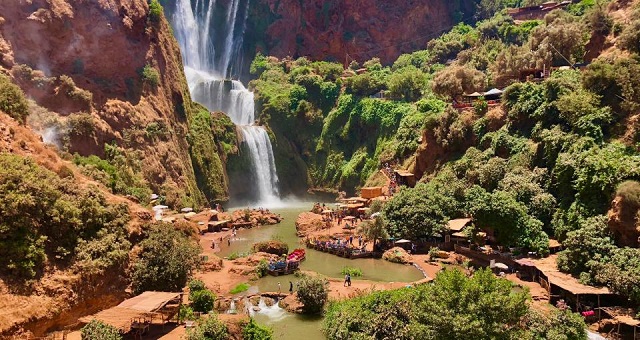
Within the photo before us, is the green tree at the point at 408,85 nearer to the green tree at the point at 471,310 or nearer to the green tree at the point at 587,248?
the green tree at the point at 587,248

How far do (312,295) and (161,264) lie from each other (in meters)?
7.03

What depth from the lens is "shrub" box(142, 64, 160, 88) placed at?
47.2m

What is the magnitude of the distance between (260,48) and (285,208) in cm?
3800

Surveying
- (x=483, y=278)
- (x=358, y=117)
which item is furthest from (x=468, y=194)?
(x=358, y=117)

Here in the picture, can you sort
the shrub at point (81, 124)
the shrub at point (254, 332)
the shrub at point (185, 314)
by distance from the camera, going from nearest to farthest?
the shrub at point (254, 332), the shrub at point (185, 314), the shrub at point (81, 124)

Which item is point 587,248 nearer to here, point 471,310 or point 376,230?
point 471,310

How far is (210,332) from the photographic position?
59.5 ft

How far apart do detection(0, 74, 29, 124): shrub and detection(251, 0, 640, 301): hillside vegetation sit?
23.7m

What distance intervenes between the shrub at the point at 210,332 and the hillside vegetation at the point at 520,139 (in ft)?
55.5

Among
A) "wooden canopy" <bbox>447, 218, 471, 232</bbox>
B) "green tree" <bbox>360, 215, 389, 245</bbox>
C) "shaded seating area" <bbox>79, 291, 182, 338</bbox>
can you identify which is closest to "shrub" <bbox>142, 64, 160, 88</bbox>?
"green tree" <bbox>360, 215, 389, 245</bbox>

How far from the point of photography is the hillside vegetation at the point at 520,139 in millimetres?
26484

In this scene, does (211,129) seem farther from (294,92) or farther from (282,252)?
(282,252)

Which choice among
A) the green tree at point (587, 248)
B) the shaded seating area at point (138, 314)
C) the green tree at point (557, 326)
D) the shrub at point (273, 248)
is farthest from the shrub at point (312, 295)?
the green tree at point (587, 248)

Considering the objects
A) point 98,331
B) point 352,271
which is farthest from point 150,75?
point 98,331
